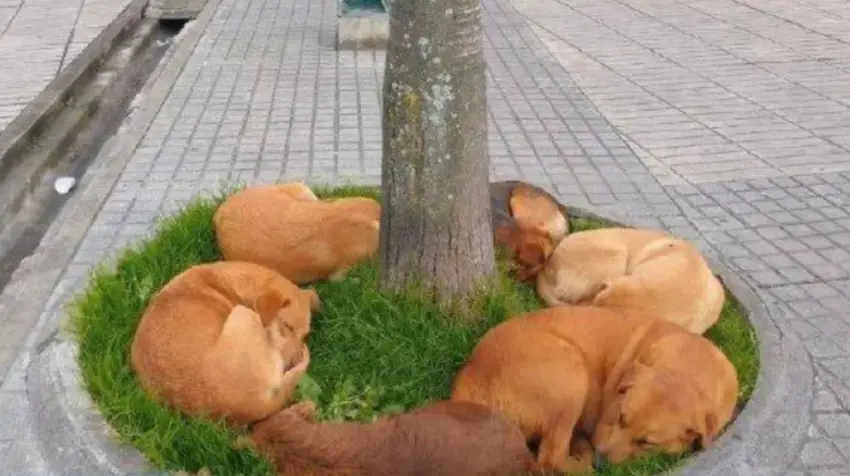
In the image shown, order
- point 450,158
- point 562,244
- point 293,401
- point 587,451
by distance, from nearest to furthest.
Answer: point 587,451 → point 293,401 → point 450,158 → point 562,244

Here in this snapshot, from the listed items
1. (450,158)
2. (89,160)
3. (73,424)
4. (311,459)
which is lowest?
(89,160)

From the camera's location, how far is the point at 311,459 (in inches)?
119

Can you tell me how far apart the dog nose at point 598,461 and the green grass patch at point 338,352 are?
0.04m

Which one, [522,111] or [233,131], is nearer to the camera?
[233,131]

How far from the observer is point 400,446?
3.07 meters

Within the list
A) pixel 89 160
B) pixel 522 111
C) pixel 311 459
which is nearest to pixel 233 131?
pixel 89 160

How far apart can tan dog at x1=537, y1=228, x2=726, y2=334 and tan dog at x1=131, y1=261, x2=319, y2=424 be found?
1.16 metres

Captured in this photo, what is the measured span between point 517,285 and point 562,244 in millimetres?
276

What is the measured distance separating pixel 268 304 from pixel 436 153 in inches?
35.5

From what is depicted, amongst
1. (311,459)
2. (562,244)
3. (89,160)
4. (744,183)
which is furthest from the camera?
(89,160)

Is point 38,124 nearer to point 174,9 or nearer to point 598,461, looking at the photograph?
point 174,9

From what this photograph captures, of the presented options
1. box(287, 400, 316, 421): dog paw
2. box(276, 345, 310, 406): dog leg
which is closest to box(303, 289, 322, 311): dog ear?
box(276, 345, 310, 406): dog leg

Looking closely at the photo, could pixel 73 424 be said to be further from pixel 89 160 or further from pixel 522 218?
pixel 89 160

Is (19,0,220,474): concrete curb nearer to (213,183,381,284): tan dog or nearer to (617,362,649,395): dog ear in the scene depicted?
(213,183,381,284): tan dog
